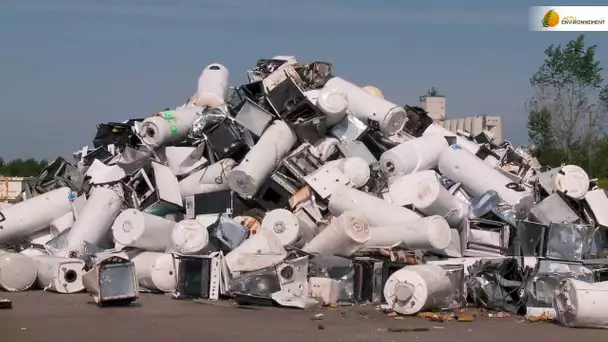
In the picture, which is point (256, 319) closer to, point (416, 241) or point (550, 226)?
point (416, 241)

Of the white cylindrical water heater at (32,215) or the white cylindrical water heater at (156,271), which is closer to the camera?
the white cylindrical water heater at (156,271)

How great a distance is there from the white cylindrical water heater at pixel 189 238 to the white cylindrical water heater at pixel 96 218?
1.52m

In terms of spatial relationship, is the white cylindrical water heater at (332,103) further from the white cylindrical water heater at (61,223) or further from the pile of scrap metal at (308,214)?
the white cylindrical water heater at (61,223)

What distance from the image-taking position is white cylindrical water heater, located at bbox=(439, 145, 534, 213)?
1032 centimetres

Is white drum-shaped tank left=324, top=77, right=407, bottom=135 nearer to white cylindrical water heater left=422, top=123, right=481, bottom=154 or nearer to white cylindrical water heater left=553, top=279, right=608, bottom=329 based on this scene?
white cylindrical water heater left=422, top=123, right=481, bottom=154

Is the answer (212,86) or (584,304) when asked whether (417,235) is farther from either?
(212,86)

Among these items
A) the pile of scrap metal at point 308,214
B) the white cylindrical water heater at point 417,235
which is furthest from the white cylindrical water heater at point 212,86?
the white cylindrical water heater at point 417,235

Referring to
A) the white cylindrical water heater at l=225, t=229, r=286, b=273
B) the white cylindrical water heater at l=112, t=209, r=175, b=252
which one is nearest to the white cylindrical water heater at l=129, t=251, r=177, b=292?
the white cylindrical water heater at l=112, t=209, r=175, b=252

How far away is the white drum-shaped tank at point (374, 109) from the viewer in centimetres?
1181

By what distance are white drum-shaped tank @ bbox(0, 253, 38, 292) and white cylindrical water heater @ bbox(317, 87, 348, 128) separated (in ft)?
14.6

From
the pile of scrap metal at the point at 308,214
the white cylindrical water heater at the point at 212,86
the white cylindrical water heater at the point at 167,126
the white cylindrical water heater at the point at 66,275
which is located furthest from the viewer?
the white cylindrical water heater at the point at 212,86

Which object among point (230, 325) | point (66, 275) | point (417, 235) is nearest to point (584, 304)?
point (417, 235)

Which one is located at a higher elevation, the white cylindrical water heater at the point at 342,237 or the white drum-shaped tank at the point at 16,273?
the white cylindrical water heater at the point at 342,237

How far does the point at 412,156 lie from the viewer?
11094mm
